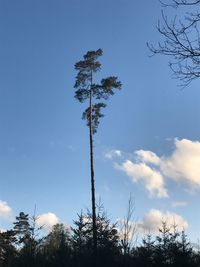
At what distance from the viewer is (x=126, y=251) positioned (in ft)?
94.3

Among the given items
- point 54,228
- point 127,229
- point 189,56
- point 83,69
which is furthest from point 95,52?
point 54,228

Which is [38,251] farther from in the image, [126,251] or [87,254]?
[126,251]

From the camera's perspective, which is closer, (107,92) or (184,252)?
(184,252)

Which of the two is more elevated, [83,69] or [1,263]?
[83,69]

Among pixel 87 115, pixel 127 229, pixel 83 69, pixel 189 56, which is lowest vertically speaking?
pixel 189 56

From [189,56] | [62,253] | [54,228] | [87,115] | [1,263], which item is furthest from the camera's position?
[54,228]

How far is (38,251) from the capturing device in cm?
2916

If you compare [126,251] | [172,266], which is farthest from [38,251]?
[172,266]

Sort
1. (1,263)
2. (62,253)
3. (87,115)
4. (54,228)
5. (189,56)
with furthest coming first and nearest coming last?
(54,228) < (87,115) < (1,263) < (62,253) < (189,56)

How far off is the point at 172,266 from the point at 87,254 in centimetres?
494

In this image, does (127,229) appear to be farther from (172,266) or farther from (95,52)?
(95,52)

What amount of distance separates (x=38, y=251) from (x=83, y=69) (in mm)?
14614

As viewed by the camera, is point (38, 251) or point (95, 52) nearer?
point (38, 251)

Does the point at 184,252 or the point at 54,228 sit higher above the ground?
the point at 54,228
